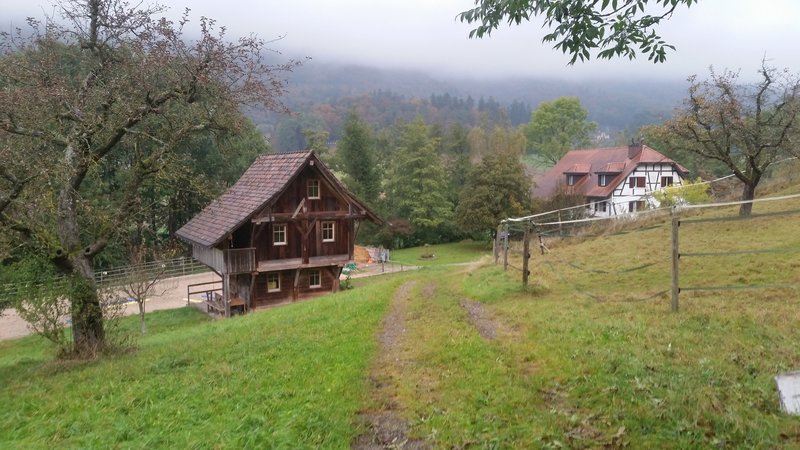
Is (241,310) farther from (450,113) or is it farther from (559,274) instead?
(450,113)

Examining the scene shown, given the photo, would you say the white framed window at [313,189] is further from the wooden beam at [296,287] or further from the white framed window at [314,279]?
the white framed window at [314,279]

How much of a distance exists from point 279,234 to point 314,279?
3618mm

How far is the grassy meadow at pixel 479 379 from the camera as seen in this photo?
6.05 metres

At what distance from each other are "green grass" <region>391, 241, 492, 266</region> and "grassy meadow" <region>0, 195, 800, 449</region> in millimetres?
34220

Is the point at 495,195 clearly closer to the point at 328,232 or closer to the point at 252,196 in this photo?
the point at 328,232

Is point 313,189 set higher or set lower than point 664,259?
higher

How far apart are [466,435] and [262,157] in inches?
1006

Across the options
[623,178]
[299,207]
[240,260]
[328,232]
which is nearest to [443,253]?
[623,178]

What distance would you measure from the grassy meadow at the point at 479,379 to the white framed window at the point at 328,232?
46.0ft

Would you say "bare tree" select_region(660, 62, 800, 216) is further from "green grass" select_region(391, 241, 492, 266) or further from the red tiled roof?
the red tiled roof

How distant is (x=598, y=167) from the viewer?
56031 millimetres

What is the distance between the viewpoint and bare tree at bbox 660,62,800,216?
70.6ft

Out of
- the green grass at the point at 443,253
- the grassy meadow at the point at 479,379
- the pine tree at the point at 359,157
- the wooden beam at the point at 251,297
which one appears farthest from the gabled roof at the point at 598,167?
the grassy meadow at the point at 479,379

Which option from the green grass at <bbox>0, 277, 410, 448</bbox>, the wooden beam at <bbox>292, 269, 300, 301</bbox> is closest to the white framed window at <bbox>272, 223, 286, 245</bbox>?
the wooden beam at <bbox>292, 269, 300, 301</bbox>
